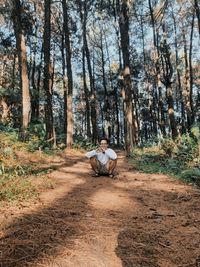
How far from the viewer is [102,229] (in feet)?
17.4

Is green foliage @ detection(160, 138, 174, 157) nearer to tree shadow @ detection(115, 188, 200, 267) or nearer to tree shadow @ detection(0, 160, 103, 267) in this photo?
tree shadow @ detection(115, 188, 200, 267)

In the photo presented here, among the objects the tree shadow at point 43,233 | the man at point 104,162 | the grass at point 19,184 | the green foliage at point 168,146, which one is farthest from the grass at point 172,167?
the tree shadow at point 43,233

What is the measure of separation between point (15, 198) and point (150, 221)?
7.45ft

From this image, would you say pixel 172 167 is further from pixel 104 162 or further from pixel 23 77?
pixel 23 77

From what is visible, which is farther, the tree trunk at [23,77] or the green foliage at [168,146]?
the green foliage at [168,146]

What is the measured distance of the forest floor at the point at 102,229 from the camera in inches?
171

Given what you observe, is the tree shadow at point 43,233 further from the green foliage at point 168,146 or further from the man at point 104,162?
the green foliage at point 168,146

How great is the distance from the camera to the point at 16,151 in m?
13.0

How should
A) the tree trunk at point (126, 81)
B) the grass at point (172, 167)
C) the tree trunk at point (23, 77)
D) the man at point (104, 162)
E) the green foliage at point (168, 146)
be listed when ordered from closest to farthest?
1. the grass at point (172, 167)
2. the man at point (104, 162)
3. the tree trunk at point (23, 77)
4. the green foliage at point (168, 146)
5. the tree trunk at point (126, 81)

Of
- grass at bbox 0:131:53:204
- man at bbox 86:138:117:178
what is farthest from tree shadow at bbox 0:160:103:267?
man at bbox 86:138:117:178

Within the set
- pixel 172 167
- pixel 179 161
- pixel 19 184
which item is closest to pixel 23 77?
pixel 179 161

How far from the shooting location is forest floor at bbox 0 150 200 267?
4.33m

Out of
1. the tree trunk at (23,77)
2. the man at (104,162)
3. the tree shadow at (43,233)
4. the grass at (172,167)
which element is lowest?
the tree shadow at (43,233)

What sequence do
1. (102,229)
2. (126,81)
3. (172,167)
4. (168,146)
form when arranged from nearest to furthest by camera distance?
(102,229), (172,167), (168,146), (126,81)
